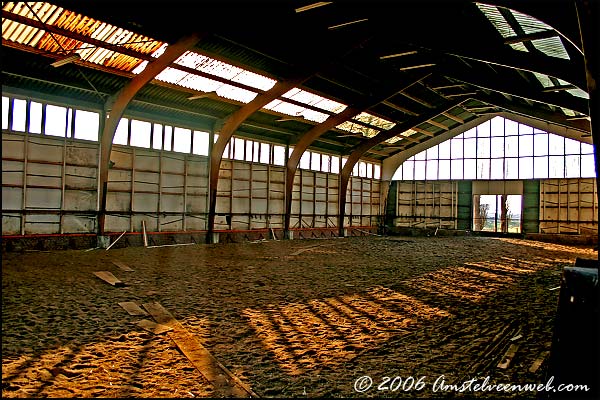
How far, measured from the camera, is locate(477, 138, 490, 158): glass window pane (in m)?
28.5

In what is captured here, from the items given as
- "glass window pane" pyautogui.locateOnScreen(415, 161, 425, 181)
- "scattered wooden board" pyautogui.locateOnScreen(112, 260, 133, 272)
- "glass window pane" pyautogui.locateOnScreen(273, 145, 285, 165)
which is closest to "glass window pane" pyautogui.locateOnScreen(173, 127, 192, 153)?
"glass window pane" pyautogui.locateOnScreen(273, 145, 285, 165)

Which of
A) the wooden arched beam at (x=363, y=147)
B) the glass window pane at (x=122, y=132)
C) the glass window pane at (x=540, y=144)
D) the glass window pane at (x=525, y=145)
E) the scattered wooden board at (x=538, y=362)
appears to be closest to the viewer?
the scattered wooden board at (x=538, y=362)

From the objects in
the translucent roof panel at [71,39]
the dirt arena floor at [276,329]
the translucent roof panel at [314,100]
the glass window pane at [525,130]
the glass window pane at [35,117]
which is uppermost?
the glass window pane at [525,130]

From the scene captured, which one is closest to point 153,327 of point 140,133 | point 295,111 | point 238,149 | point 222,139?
point 140,133

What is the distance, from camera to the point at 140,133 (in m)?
17.0

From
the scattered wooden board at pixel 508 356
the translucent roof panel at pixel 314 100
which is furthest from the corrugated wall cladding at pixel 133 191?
the scattered wooden board at pixel 508 356

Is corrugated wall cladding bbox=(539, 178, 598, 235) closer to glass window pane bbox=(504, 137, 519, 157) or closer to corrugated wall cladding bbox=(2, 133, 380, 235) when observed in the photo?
glass window pane bbox=(504, 137, 519, 157)

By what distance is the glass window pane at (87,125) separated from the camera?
15133 millimetres

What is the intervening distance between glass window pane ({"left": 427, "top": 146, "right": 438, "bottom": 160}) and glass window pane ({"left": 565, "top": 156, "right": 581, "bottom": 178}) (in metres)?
8.66

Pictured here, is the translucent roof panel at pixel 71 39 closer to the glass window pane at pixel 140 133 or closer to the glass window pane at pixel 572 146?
the glass window pane at pixel 140 133

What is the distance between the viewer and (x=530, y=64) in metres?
10.1

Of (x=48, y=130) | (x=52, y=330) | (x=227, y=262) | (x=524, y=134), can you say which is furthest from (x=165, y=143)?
(x=524, y=134)

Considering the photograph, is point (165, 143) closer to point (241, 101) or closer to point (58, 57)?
point (241, 101)

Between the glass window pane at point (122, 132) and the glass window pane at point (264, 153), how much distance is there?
7.82m
